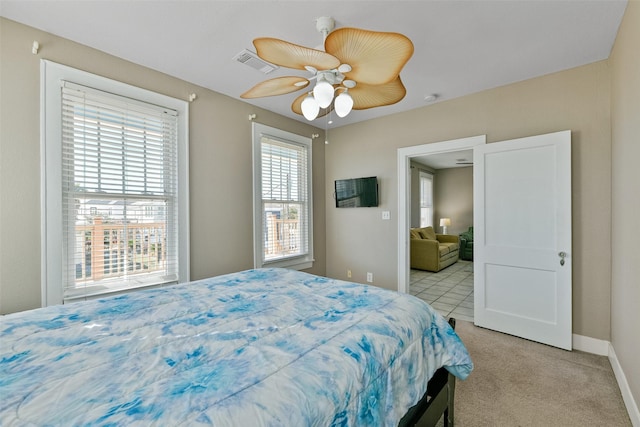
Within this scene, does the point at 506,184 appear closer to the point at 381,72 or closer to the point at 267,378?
the point at 381,72

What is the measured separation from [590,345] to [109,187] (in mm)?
4374

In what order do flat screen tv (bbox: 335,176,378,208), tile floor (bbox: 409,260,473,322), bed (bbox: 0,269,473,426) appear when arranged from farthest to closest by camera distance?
flat screen tv (bbox: 335,176,378,208) < tile floor (bbox: 409,260,473,322) < bed (bbox: 0,269,473,426)

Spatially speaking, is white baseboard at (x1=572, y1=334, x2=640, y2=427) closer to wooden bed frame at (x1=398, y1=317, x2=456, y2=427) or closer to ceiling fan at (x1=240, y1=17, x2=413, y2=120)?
wooden bed frame at (x1=398, y1=317, x2=456, y2=427)

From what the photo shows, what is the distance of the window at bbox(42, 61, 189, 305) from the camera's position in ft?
6.86

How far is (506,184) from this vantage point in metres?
2.84

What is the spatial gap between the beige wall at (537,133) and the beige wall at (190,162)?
32.9 inches

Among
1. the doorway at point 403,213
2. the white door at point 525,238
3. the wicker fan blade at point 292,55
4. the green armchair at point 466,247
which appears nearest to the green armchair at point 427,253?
the green armchair at point 466,247

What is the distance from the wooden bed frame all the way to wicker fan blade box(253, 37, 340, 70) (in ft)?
5.46

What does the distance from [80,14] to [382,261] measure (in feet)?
12.3

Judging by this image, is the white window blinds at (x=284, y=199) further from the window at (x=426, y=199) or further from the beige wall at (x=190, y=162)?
the window at (x=426, y=199)

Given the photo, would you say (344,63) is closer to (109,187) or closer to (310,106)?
(310,106)

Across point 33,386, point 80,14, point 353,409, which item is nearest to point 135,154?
point 80,14

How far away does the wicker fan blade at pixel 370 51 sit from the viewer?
134cm

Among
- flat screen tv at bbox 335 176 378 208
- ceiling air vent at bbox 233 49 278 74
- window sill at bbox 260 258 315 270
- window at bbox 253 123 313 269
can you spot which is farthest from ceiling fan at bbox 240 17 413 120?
Answer: window sill at bbox 260 258 315 270
